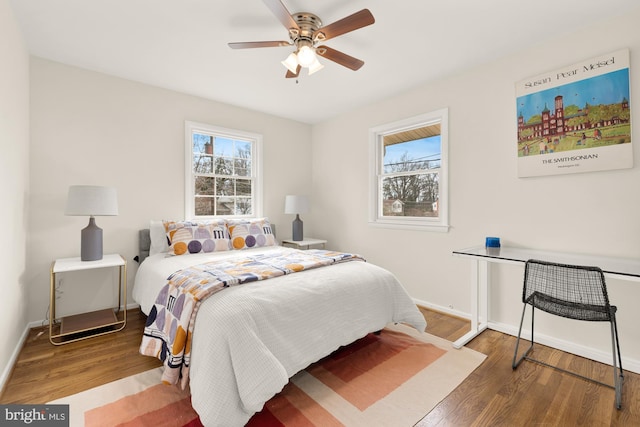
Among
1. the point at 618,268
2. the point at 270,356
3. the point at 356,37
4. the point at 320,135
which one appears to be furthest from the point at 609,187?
the point at 320,135

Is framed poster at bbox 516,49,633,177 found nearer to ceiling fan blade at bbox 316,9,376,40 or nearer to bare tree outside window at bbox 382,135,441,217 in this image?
bare tree outside window at bbox 382,135,441,217

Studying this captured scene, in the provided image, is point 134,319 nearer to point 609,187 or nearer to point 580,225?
Result: point 580,225

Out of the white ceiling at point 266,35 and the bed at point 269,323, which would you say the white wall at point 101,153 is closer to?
the white ceiling at point 266,35

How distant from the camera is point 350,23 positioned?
1.88 metres

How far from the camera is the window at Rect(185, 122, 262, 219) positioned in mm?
3697

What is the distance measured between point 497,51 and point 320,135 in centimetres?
264

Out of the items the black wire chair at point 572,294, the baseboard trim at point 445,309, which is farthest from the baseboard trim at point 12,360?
the baseboard trim at point 445,309

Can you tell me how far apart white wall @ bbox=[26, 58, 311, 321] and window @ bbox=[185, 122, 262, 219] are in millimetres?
114

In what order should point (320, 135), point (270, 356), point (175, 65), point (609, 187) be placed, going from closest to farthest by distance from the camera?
point (270, 356), point (609, 187), point (175, 65), point (320, 135)

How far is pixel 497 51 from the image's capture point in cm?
268

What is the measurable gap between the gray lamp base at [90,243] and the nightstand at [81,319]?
0.18 feet

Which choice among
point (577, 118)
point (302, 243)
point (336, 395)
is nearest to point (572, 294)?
point (577, 118)

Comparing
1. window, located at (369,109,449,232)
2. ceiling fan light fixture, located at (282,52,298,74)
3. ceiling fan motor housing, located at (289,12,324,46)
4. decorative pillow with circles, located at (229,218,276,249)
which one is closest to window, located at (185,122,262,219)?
decorative pillow with circles, located at (229,218,276,249)

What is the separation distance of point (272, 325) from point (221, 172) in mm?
2792
